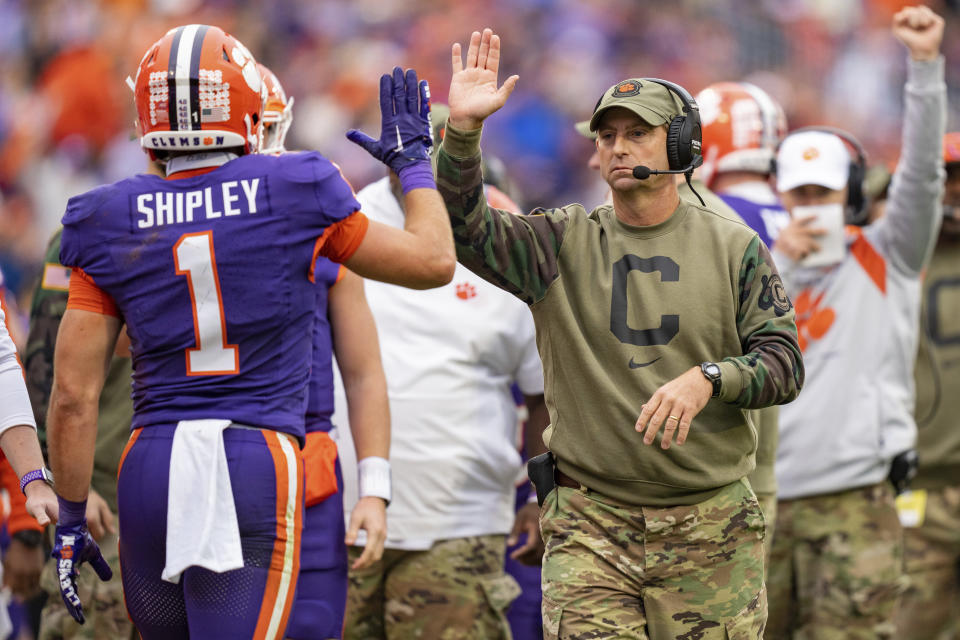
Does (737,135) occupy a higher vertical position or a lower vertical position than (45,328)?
higher

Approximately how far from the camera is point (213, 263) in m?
3.66

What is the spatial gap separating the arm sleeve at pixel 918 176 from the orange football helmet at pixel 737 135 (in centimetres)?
63

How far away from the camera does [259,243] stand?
3.68 metres

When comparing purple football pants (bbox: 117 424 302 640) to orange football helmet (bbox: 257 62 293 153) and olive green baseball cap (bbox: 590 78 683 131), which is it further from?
orange football helmet (bbox: 257 62 293 153)

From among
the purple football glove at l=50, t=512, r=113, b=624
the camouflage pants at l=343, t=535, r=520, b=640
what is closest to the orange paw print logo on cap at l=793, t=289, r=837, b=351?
the camouflage pants at l=343, t=535, r=520, b=640

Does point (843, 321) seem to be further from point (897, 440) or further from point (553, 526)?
point (553, 526)

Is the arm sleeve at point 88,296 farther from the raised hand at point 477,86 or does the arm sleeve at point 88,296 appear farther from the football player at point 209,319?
the raised hand at point 477,86

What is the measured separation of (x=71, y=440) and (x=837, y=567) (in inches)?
142

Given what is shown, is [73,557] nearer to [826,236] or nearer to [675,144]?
[675,144]

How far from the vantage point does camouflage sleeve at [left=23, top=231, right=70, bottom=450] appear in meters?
5.16

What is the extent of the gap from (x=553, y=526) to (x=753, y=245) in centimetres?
105

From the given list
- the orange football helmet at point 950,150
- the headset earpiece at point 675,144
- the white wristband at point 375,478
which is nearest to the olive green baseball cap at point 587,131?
the headset earpiece at point 675,144

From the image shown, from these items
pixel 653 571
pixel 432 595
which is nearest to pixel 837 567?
pixel 432 595

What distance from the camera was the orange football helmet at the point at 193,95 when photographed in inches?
148
